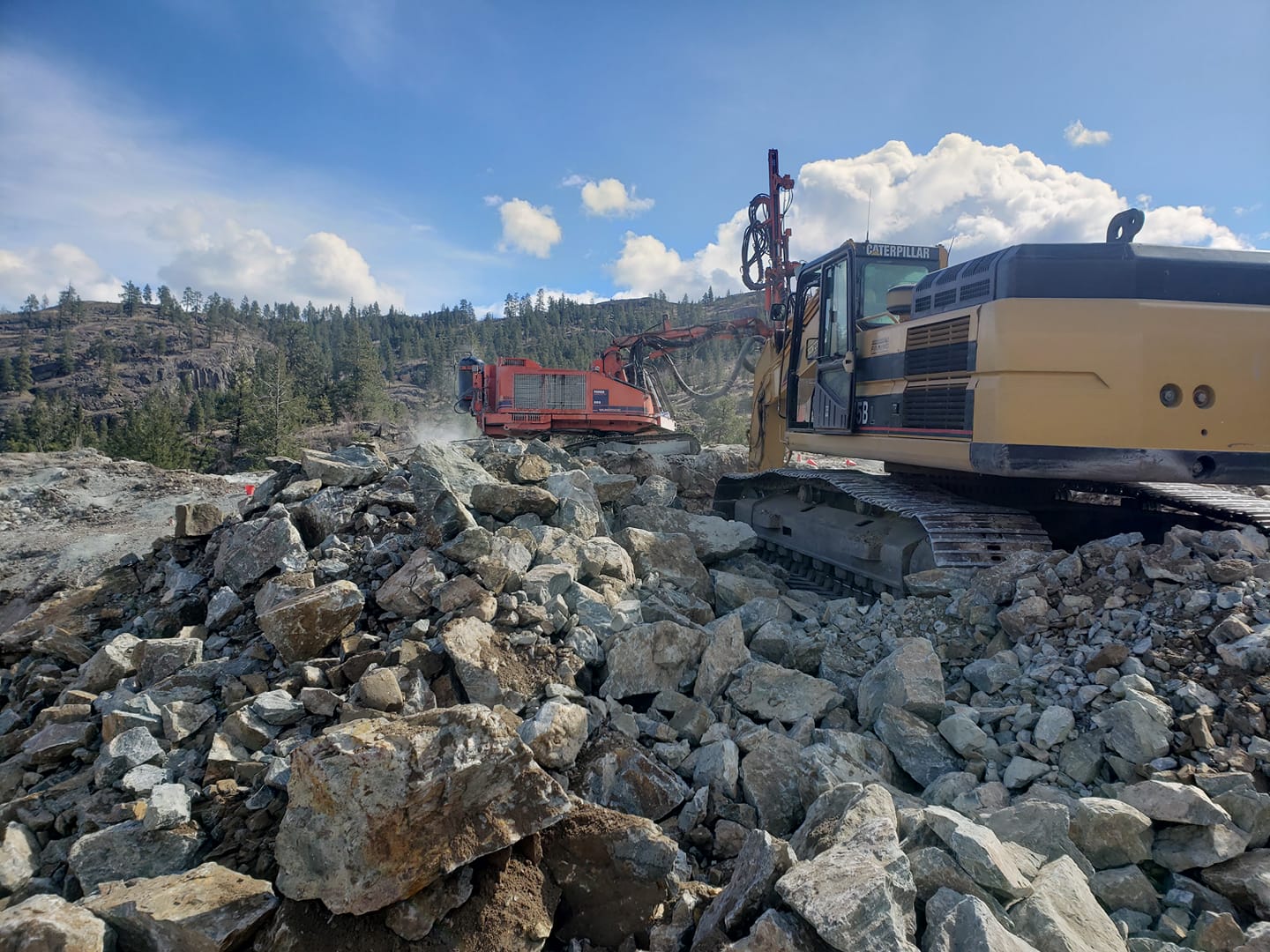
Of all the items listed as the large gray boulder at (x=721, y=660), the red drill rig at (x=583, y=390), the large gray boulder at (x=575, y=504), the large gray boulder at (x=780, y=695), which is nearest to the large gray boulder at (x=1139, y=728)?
the large gray boulder at (x=780, y=695)

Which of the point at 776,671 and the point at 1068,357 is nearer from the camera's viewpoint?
the point at 776,671

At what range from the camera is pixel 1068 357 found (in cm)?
446

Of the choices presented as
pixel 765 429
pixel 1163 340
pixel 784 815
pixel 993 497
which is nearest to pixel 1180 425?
pixel 1163 340

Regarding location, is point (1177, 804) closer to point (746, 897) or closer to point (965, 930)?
point (965, 930)

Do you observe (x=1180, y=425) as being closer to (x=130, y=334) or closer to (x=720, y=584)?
(x=720, y=584)

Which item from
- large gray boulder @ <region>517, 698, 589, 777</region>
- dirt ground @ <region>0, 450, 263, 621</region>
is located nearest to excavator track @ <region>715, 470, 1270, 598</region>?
large gray boulder @ <region>517, 698, 589, 777</region>

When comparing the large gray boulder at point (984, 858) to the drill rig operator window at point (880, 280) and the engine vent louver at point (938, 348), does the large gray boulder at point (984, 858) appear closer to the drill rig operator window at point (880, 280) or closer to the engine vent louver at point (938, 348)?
the engine vent louver at point (938, 348)

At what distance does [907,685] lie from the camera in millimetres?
3551

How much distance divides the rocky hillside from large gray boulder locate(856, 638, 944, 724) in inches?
0.7

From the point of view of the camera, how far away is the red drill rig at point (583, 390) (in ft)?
54.3

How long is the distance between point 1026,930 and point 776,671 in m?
1.84

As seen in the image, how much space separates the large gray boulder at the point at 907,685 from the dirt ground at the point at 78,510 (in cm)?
757

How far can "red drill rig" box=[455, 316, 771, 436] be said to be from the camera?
16562 mm

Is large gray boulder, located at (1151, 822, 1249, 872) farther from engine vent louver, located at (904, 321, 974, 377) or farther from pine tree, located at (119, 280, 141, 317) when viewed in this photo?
pine tree, located at (119, 280, 141, 317)
